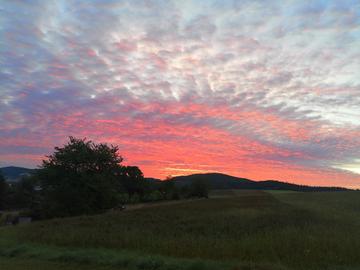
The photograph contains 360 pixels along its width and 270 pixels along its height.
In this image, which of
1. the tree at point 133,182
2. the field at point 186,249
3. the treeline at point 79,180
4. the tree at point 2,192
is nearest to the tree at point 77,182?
the treeline at point 79,180

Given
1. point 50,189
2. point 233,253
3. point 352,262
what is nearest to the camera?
point 352,262

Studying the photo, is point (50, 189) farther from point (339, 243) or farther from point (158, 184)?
point (158, 184)

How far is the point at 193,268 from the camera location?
1429 cm

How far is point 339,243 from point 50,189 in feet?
145

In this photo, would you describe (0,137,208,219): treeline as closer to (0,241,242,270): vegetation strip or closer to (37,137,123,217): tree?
(37,137,123,217): tree

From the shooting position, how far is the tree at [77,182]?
5328cm

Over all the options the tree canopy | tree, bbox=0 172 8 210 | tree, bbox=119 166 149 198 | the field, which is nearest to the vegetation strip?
the field

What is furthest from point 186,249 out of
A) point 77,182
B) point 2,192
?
point 2,192

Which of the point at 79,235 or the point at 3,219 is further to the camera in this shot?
the point at 3,219

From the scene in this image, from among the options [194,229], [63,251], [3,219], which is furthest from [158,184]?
[63,251]

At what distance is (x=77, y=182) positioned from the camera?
176 feet

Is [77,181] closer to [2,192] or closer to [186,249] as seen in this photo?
[186,249]

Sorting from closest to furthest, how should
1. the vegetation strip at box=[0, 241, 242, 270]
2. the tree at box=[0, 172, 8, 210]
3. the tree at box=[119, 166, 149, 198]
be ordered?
the vegetation strip at box=[0, 241, 242, 270] < the tree at box=[119, 166, 149, 198] < the tree at box=[0, 172, 8, 210]

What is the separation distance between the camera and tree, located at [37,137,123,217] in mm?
53281
